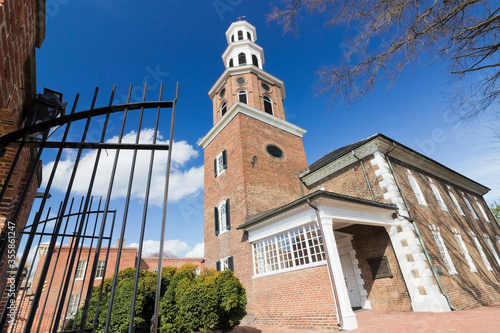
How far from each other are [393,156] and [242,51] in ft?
46.8

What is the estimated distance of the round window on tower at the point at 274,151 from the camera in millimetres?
15539

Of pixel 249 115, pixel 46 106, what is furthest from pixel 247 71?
pixel 46 106

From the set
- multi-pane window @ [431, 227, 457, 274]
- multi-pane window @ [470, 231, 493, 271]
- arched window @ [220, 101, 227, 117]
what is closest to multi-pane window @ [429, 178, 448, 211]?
multi-pane window @ [470, 231, 493, 271]

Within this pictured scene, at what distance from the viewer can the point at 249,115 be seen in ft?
52.1

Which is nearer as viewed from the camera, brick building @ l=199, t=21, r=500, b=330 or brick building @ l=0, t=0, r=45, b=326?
brick building @ l=0, t=0, r=45, b=326

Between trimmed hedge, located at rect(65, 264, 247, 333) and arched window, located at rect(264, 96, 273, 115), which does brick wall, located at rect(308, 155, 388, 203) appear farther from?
trimmed hedge, located at rect(65, 264, 247, 333)

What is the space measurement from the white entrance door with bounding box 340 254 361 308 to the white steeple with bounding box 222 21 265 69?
15.6 metres

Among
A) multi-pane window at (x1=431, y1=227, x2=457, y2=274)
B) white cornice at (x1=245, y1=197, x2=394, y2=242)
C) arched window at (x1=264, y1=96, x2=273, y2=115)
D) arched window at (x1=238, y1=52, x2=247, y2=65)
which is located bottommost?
multi-pane window at (x1=431, y1=227, x2=457, y2=274)

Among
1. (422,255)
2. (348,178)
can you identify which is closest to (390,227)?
(422,255)

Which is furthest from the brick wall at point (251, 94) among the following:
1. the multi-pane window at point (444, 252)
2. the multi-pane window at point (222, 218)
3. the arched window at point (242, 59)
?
the multi-pane window at point (444, 252)

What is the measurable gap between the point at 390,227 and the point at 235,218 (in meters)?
7.14

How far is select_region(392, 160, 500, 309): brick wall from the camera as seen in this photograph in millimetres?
10297

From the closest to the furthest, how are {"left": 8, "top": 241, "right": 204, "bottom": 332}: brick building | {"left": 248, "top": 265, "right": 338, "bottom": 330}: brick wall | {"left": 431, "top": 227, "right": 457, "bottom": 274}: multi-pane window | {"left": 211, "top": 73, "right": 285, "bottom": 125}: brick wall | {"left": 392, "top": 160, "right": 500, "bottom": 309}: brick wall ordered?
{"left": 248, "top": 265, "right": 338, "bottom": 330}: brick wall
{"left": 392, "top": 160, "right": 500, "bottom": 309}: brick wall
{"left": 431, "top": 227, "right": 457, "bottom": 274}: multi-pane window
{"left": 211, "top": 73, "right": 285, "bottom": 125}: brick wall
{"left": 8, "top": 241, "right": 204, "bottom": 332}: brick building

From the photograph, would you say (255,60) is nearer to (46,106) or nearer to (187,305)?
(187,305)
